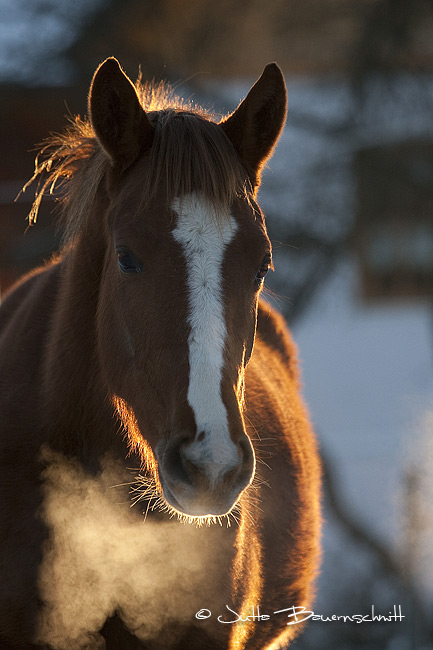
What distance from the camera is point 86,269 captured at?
212 cm

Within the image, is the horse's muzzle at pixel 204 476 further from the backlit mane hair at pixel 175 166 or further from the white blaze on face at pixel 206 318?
the backlit mane hair at pixel 175 166

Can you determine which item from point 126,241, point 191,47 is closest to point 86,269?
point 126,241

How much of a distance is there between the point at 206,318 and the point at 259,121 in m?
0.79

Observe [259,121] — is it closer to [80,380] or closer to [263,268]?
[263,268]

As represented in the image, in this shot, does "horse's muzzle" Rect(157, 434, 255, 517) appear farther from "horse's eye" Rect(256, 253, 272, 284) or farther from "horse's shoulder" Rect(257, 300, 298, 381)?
"horse's shoulder" Rect(257, 300, 298, 381)

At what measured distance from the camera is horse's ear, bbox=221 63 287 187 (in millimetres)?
2088

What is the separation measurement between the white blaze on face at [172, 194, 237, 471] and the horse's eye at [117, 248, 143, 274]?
0.13m

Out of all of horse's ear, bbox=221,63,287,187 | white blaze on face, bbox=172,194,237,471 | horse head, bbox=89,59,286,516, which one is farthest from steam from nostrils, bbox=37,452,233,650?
horse's ear, bbox=221,63,287,187

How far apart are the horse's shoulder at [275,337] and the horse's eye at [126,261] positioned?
1.46m

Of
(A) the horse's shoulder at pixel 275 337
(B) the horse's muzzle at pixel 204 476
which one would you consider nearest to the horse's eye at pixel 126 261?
(B) the horse's muzzle at pixel 204 476

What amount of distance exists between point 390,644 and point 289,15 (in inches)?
265

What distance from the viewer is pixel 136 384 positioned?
6.11 feet

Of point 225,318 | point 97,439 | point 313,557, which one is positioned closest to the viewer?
point 225,318

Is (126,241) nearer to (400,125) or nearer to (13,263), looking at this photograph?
(13,263)
